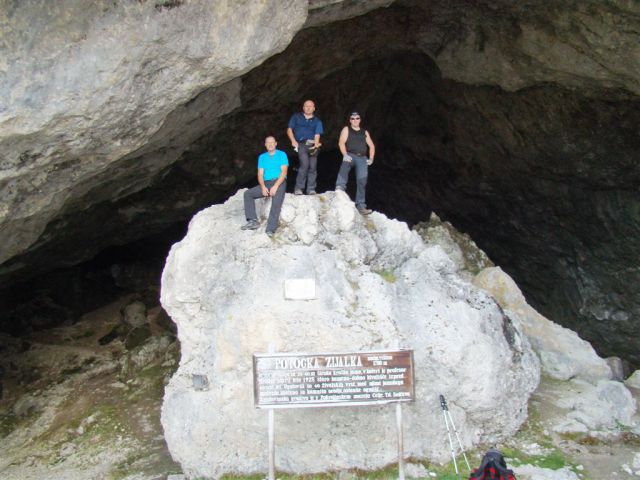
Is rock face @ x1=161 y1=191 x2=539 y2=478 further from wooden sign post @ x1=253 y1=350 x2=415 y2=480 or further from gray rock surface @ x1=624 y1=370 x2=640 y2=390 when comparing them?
gray rock surface @ x1=624 y1=370 x2=640 y2=390

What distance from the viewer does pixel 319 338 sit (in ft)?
22.9

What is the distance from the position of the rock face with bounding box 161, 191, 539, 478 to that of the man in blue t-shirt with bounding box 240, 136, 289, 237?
154 mm

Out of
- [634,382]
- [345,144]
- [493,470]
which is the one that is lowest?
[493,470]

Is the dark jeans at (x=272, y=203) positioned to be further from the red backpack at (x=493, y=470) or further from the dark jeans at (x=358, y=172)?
the red backpack at (x=493, y=470)

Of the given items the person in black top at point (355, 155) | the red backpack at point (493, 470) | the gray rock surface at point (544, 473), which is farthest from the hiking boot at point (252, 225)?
the gray rock surface at point (544, 473)

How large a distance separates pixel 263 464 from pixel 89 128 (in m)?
4.64

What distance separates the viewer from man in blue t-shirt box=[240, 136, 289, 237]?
7.48 m

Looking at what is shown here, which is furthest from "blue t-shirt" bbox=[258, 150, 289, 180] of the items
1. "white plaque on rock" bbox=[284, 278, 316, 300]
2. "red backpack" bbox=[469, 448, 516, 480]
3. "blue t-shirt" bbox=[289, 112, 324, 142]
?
"red backpack" bbox=[469, 448, 516, 480]

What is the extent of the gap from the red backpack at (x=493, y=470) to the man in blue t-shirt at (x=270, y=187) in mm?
3648

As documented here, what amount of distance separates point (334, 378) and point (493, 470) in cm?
184

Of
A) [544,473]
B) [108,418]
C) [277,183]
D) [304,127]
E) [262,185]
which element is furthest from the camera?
[108,418]

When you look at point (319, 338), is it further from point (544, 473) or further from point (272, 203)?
point (544, 473)

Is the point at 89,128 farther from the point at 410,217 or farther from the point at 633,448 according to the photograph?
the point at 410,217

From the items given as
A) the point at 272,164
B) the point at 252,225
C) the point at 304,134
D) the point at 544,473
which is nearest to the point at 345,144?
the point at 304,134
